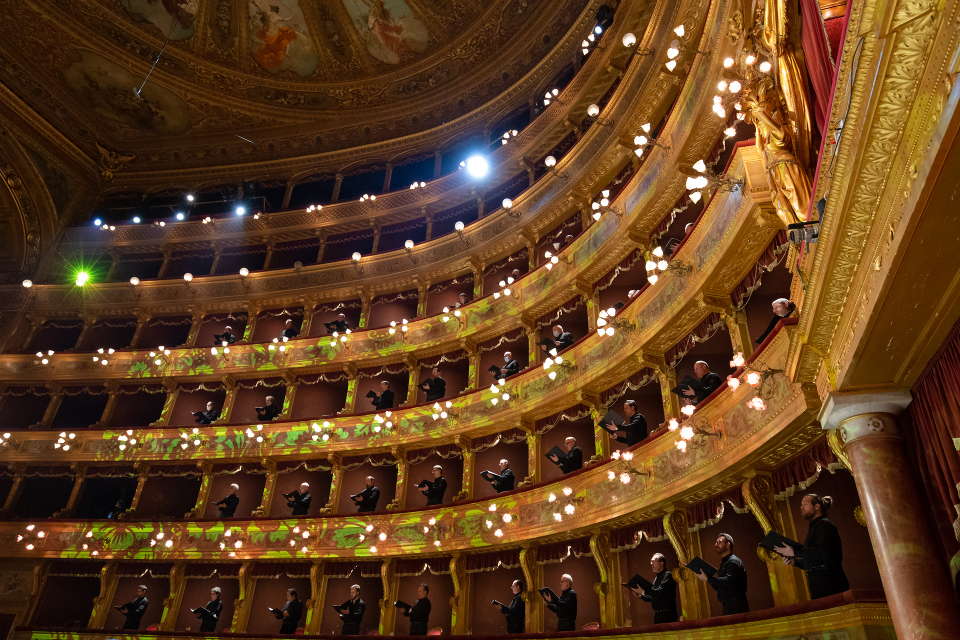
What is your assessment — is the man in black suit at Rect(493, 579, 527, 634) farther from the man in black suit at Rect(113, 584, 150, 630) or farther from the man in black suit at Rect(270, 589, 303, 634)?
the man in black suit at Rect(113, 584, 150, 630)

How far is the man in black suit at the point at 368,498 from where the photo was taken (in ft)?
40.7

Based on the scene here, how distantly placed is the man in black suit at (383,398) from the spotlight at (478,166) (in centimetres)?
541

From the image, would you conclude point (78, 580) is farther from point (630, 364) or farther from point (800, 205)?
point (800, 205)

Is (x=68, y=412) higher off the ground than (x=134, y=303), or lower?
lower

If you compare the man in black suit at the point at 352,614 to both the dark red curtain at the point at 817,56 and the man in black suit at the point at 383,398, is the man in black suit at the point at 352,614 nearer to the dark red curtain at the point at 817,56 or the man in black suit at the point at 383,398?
the man in black suit at the point at 383,398

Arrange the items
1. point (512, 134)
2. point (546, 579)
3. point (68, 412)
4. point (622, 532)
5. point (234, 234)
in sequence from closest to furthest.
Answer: point (622, 532) < point (546, 579) < point (512, 134) < point (68, 412) < point (234, 234)

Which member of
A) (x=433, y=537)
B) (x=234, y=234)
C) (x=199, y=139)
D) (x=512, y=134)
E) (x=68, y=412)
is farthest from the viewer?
(x=199, y=139)

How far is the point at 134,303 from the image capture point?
1741cm

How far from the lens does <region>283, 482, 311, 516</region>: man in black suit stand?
12841 mm

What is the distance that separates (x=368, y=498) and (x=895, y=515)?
31.3 ft

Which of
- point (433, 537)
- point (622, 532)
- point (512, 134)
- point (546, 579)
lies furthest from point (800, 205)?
point (512, 134)

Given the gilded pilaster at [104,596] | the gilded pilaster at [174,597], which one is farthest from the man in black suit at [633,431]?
the gilded pilaster at [104,596]

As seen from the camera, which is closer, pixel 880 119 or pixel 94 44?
pixel 880 119

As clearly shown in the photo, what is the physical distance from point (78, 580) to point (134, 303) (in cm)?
704
